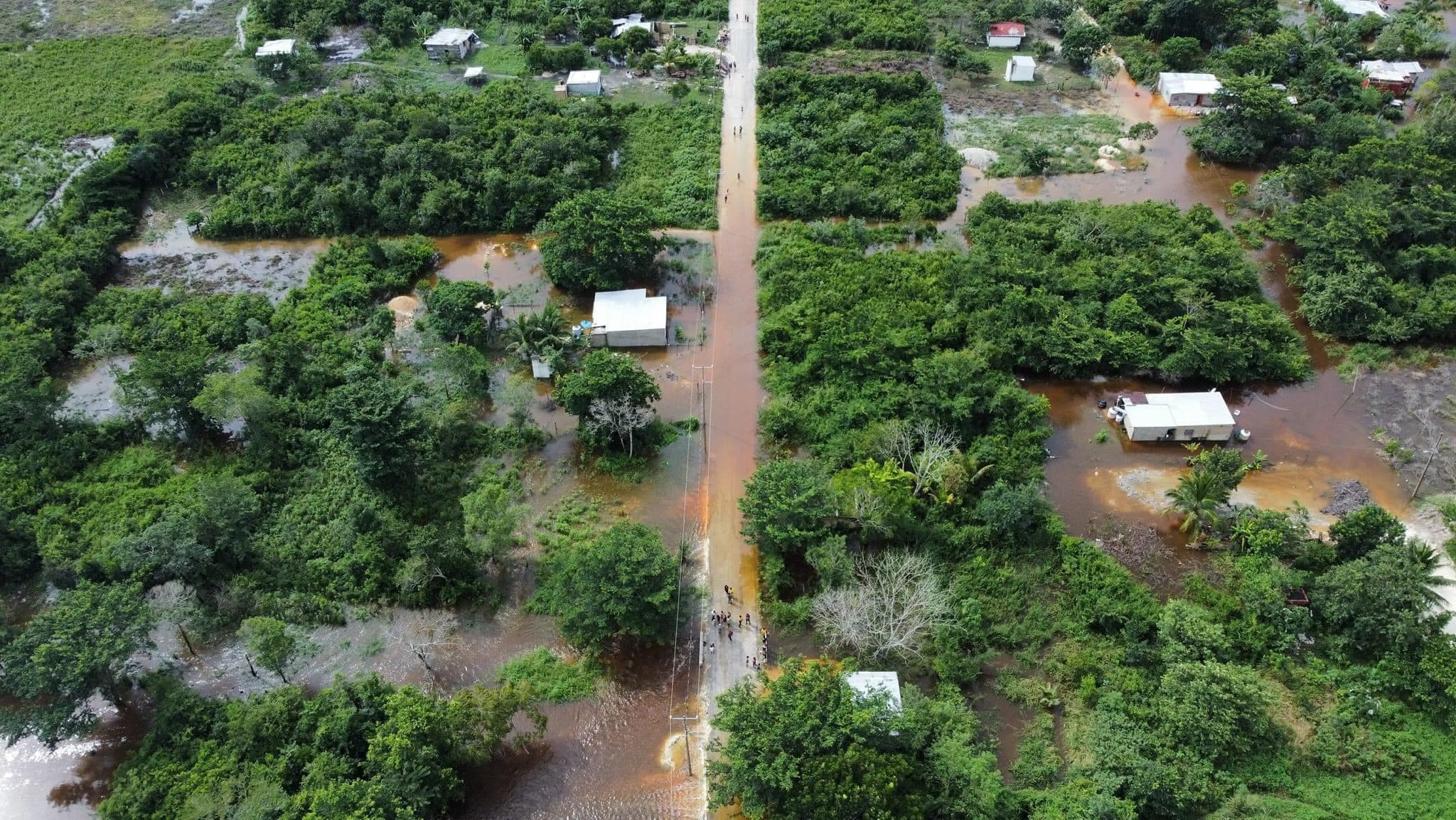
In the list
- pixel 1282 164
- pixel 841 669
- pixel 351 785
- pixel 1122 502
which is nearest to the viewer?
pixel 351 785

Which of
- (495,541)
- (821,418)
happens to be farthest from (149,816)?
(821,418)

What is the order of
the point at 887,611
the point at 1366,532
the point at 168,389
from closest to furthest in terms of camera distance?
the point at 887,611, the point at 1366,532, the point at 168,389

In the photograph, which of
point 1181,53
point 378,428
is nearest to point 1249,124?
point 1181,53

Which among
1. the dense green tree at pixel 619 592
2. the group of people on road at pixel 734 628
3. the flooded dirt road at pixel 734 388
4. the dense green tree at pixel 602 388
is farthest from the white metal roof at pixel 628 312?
the group of people on road at pixel 734 628

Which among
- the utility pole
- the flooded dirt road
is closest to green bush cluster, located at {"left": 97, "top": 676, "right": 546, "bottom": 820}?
the utility pole

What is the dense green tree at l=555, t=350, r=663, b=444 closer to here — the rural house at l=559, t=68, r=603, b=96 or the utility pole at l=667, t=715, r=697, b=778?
the utility pole at l=667, t=715, r=697, b=778

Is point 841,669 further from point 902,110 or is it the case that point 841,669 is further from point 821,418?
point 902,110

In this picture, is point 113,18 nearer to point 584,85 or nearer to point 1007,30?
point 584,85
